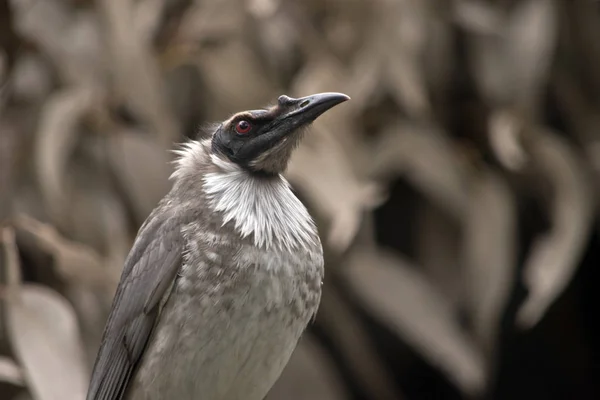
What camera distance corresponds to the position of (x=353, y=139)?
10.2ft

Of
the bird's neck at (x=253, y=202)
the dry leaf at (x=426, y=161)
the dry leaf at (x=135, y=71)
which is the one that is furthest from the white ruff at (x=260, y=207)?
the dry leaf at (x=426, y=161)

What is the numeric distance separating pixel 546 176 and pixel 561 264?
14.7 inches

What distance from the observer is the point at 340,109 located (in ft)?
10.1

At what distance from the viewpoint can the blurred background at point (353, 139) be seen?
9.77ft

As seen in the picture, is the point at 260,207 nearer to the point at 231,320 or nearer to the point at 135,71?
the point at 231,320

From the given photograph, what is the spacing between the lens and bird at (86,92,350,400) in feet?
5.99

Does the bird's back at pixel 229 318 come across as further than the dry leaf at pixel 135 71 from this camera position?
No

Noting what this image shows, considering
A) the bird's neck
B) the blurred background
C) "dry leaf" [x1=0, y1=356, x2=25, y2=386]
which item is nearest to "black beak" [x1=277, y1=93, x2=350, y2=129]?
the bird's neck

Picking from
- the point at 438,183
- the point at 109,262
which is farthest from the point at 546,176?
the point at 109,262

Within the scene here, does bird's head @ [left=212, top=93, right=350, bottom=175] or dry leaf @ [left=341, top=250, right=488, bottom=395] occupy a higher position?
bird's head @ [left=212, top=93, right=350, bottom=175]

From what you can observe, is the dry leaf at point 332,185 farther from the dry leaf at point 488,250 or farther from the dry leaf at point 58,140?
the dry leaf at point 58,140

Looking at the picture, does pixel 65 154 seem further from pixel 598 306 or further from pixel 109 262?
pixel 598 306

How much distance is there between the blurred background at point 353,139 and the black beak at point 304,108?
0.83 metres

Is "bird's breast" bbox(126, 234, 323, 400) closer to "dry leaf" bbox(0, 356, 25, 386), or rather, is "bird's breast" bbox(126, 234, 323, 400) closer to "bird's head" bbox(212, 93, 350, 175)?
"bird's head" bbox(212, 93, 350, 175)
